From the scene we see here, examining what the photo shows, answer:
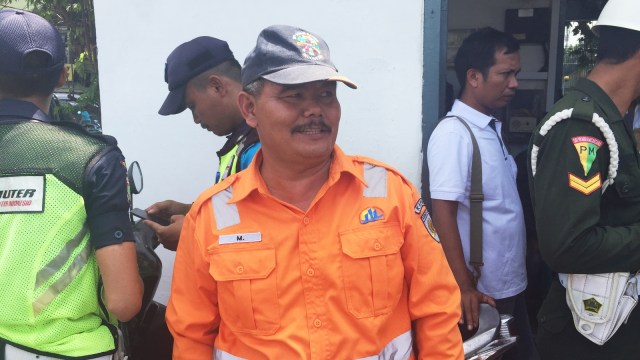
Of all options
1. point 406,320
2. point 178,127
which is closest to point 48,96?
point 178,127

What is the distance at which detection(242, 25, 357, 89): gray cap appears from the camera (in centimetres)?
150

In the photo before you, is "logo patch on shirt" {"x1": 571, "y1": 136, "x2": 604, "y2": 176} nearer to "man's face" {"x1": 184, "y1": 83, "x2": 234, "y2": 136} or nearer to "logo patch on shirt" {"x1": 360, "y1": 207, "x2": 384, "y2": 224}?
"logo patch on shirt" {"x1": 360, "y1": 207, "x2": 384, "y2": 224}

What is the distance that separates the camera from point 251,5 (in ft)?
8.66

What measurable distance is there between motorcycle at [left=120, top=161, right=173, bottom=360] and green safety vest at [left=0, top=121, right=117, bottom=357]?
25 cm

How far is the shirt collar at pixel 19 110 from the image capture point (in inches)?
65.8

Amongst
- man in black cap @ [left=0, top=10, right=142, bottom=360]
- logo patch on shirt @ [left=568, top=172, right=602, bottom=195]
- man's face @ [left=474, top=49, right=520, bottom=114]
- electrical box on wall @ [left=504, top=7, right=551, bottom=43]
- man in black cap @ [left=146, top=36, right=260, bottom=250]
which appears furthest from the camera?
electrical box on wall @ [left=504, top=7, right=551, bottom=43]

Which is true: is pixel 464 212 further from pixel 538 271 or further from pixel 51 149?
pixel 51 149

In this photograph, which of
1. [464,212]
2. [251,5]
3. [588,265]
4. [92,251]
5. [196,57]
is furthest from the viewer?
[251,5]

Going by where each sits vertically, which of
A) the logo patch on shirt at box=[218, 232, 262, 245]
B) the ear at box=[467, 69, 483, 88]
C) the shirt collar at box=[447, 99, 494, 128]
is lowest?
the logo patch on shirt at box=[218, 232, 262, 245]

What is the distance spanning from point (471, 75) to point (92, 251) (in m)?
1.88

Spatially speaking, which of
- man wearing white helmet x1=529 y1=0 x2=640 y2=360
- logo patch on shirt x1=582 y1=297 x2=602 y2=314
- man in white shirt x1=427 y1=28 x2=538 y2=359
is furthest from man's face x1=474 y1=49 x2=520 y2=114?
logo patch on shirt x1=582 y1=297 x2=602 y2=314

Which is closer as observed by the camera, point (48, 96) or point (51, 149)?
point (51, 149)

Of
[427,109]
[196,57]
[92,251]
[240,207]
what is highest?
[196,57]

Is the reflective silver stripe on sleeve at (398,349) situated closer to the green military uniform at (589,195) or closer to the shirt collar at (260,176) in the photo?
the shirt collar at (260,176)
